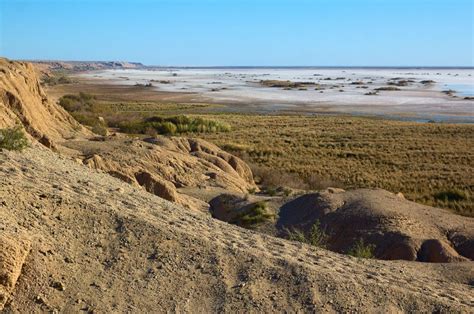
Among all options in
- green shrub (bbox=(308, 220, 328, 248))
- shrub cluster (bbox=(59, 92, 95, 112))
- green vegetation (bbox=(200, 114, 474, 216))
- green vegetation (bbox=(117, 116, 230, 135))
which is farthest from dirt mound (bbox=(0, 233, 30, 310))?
shrub cluster (bbox=(59, 92, 95, 112))

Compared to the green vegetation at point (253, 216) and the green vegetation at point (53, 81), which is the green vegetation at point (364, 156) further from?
the green vegetation at point (53, 81)

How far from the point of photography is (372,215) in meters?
16.9

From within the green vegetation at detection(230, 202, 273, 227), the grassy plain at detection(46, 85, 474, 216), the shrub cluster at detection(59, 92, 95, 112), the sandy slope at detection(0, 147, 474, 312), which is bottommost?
the grassy plain at detection(46, 85, 474, 216)

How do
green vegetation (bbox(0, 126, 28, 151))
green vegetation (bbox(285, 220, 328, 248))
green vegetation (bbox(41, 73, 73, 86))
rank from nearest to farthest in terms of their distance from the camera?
green vegetation (bbox(0, 126, 28, 151)), green vegetation (bbox(285, 220, 328, 248)), green vegetation (bbox(41, 73, 73, 86))

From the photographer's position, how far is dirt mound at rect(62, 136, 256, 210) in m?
19.4

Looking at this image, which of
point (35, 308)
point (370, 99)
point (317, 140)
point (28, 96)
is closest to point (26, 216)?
point (35, 308)

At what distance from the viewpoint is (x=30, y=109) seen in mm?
24219

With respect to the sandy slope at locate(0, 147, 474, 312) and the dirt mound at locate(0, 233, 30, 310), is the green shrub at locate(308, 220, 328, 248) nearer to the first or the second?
the sandy slope at locate(0, 147, 474, 312)

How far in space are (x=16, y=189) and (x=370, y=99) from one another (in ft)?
301

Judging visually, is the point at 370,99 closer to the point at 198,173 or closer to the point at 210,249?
the point at 198,173

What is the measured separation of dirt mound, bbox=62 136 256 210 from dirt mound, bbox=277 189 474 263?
3.64m

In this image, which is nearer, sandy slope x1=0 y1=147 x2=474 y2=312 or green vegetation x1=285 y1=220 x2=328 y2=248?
sandy slope x1=0 y1=147 x2=474 y2=312

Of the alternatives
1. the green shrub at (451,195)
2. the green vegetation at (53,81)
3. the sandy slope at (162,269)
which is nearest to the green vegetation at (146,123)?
the green shrub at (451,195)

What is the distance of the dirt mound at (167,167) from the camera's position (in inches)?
765
